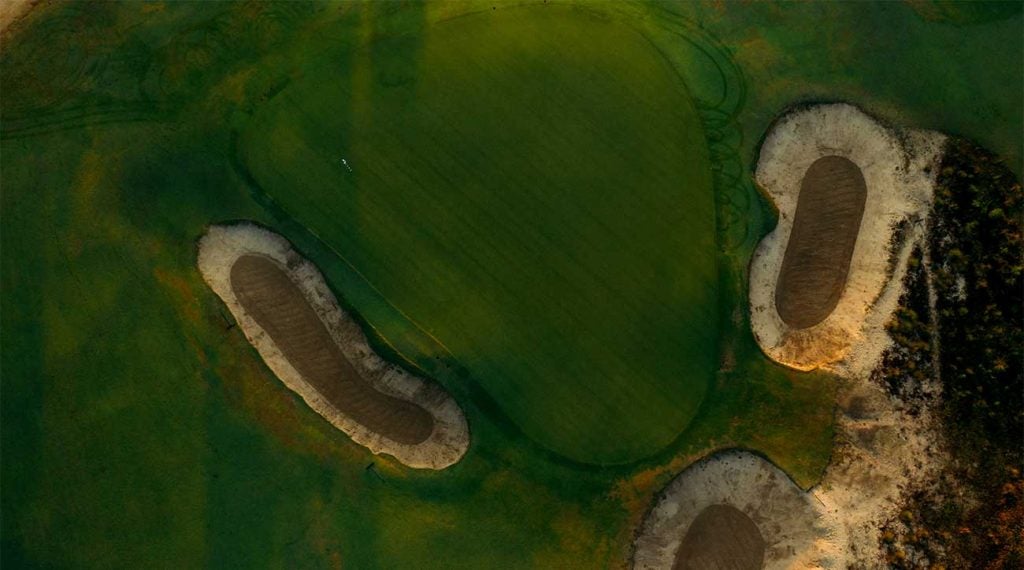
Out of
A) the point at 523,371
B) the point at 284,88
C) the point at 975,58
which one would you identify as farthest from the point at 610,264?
the point at 975,58

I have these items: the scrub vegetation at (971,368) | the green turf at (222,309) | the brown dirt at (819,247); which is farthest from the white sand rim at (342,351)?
the scrub vegetation at (971,368)

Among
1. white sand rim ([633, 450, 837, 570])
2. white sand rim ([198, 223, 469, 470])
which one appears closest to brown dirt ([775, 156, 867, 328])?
white sand rim ([633, 450, 837, 570])

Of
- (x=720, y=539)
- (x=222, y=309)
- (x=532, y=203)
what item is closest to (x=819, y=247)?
(x=532, y=203)

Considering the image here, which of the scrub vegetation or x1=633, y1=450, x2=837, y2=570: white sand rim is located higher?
the scrub vegetation

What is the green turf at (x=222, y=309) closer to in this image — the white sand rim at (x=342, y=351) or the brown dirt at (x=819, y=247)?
the white sand rim at (x=342, y=351)

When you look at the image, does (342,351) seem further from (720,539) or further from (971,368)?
(971,368)

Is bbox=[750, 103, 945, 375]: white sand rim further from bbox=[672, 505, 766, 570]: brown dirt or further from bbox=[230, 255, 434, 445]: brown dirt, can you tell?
bbox=[230, 255, 434, 445]: brown dirt
